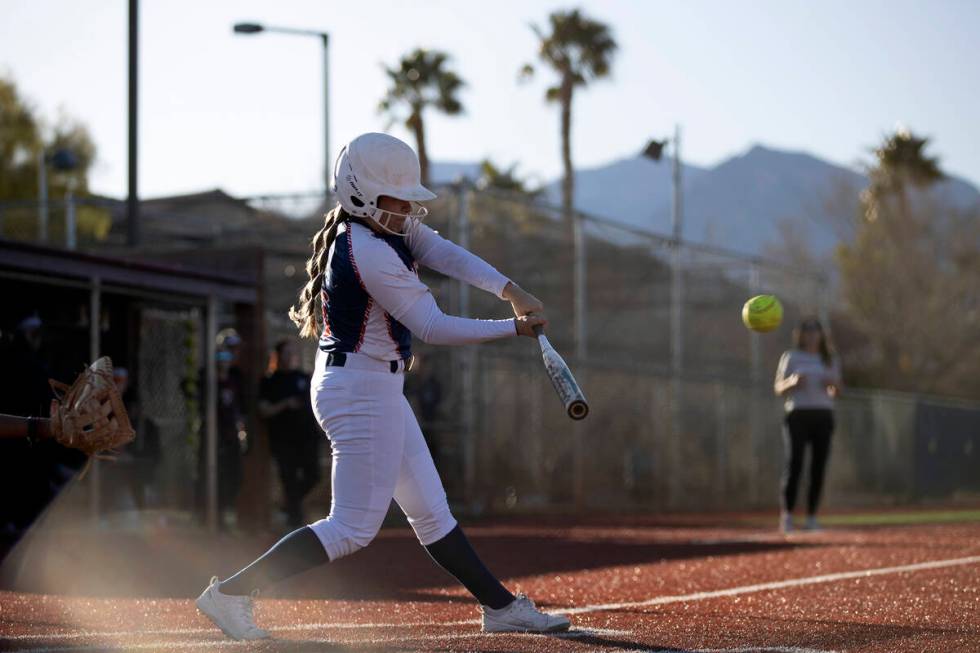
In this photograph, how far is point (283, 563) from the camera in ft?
21.4

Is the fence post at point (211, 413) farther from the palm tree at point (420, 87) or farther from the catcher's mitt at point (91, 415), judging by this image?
the palm tree at point (420, 87)

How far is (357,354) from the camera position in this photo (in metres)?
6.49

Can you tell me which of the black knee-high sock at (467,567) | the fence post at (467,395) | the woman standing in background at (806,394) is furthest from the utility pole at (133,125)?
the black knee-high sock at (467,567)

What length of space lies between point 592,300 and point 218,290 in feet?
40.0

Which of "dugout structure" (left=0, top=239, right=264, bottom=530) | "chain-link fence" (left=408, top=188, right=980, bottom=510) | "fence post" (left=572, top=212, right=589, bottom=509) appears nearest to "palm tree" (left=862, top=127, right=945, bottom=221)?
"chain-link fence" (left=408, top=188, right=980, bottom=510)

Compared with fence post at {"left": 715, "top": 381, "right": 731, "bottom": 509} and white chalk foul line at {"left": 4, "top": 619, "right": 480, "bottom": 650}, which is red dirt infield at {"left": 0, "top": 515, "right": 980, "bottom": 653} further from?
fence post at {"left": 715, "top": 381, "right": 731, "bottom": 509}

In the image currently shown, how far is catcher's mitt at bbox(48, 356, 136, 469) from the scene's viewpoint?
655cm

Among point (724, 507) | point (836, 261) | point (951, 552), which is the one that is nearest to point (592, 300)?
point (724, 507)

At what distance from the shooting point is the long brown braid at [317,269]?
22.1 ft

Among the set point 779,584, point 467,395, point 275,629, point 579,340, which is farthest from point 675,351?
point 275,629

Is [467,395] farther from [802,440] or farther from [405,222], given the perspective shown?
[405,222]

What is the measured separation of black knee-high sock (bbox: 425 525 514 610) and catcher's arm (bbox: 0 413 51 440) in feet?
5.64

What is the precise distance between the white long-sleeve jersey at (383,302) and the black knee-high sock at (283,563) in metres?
0.82

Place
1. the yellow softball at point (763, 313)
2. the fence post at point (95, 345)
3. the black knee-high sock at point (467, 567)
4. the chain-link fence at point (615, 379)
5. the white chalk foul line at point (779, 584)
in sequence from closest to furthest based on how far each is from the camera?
the black knee-high sock at point (467, 567) → the white chalk foul line at point (779, 584) → the yellow softball at point (763, 313) → the fence post at point (95, 345) → the chain-link fence at point (615, 379)
